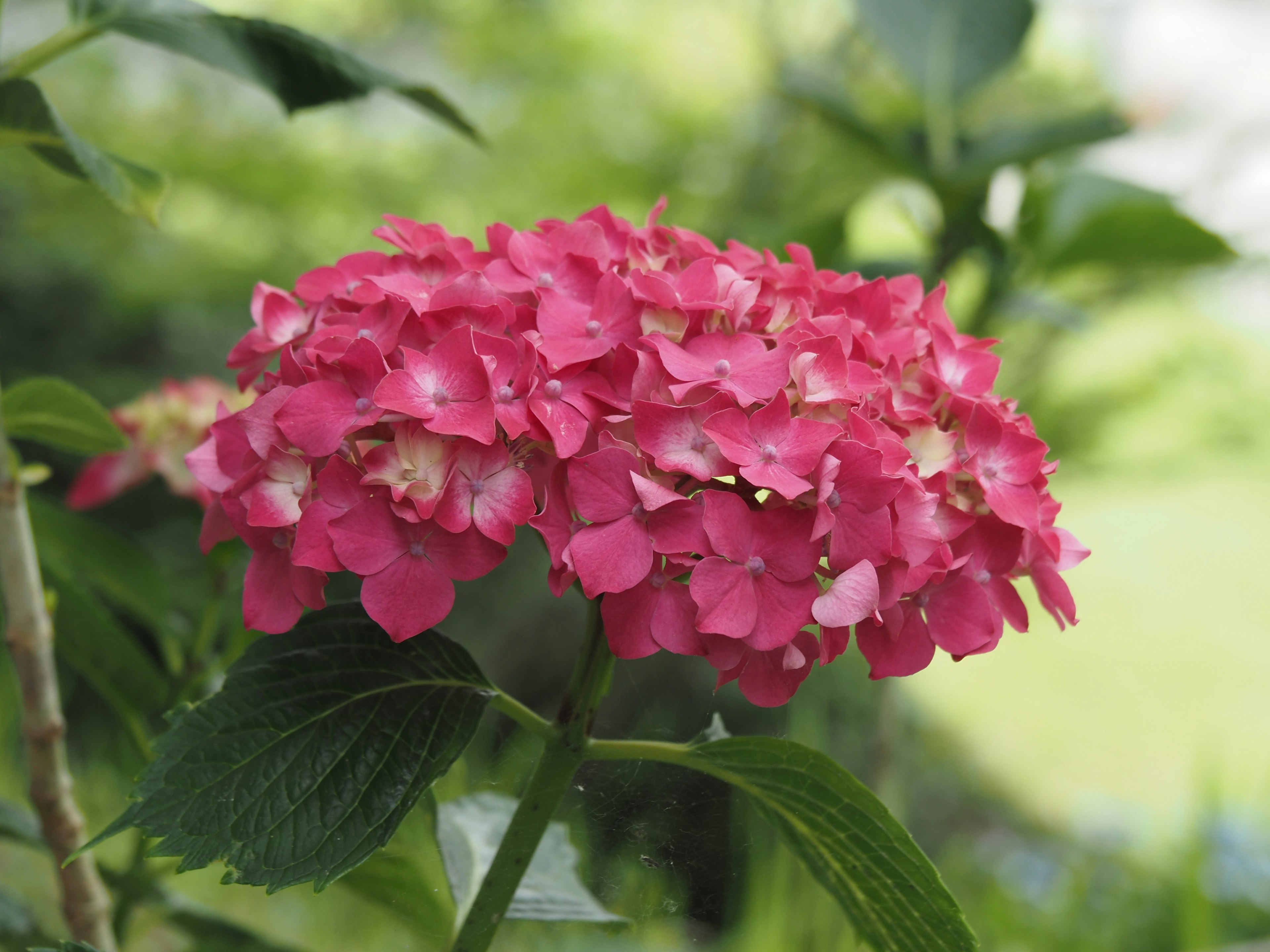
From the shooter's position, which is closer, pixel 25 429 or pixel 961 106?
pixel 25 429

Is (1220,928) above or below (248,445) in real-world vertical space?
below

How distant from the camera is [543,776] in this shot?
37 cm

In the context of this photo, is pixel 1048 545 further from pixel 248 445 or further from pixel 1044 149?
pixel 1044 149

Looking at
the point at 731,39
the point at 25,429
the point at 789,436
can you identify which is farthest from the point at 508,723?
the point at 731,39

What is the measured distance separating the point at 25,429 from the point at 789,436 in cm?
47

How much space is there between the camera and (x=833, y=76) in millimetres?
2328

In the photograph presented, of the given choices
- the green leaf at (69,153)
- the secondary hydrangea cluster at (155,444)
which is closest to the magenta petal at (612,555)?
the green leaf at (69,153)

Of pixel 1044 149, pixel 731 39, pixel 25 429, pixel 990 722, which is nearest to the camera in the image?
pixel 25 429

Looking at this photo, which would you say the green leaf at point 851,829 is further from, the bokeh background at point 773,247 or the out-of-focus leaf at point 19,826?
the out-of-focus leaf at point 19,826

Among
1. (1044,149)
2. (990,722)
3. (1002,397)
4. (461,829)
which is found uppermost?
(1044,149)

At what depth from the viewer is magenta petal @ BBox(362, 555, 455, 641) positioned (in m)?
0.31

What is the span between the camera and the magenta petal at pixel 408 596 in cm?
31

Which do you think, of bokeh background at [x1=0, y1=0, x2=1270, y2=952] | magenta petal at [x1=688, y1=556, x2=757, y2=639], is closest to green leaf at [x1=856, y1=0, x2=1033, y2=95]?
bokeh background at [x1=0, y1=0, x2=1270, y2=952]

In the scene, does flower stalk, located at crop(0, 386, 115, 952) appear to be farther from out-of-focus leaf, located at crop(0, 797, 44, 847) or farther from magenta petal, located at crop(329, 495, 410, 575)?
magenta petal, located at crop(329, 495, 410, 575)
